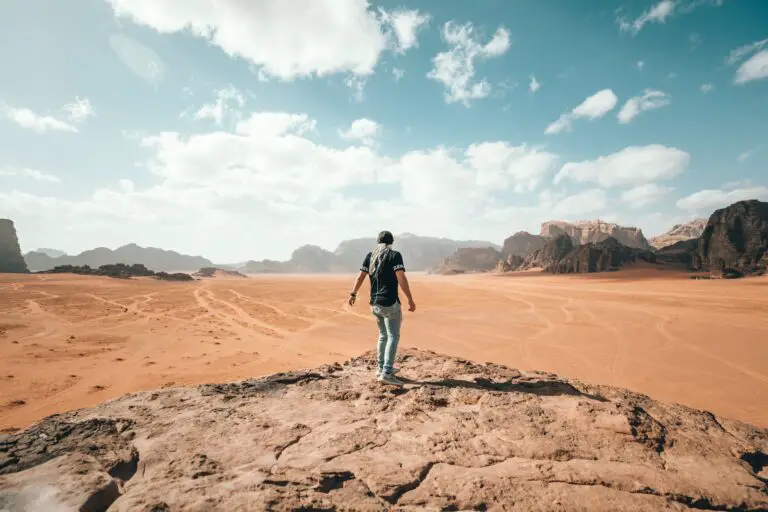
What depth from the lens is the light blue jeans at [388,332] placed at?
4.19 metres

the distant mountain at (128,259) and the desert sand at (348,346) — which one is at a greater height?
the distant mountain at (128,259)

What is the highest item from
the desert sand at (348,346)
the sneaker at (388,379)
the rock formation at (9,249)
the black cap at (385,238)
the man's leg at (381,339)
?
the rock formation at (9,249)

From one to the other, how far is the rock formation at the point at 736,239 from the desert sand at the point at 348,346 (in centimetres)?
2636

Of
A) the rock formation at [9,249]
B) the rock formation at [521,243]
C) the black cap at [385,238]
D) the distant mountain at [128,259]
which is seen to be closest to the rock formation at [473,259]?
the rock formation at [521,243]

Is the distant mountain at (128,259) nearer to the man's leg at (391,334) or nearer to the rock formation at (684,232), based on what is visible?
the man's leg at (391,334)

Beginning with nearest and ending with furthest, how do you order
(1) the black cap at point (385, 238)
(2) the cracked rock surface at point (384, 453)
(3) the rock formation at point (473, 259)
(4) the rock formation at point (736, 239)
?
1. (2) the cracked rock surface at point (384, 453)
2. (1) the black cap at point (385, 238)
3. (4) the rock formation at point (736, 239)
4. (3) the rock formation at point (473, 259)

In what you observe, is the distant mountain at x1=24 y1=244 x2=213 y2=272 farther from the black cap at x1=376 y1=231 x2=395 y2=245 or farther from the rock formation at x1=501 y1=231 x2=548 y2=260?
the black cap at x1=376 y1=231 x2=395 y2=245

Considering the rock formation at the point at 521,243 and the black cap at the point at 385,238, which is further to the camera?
the rock formation at the point at 521,243

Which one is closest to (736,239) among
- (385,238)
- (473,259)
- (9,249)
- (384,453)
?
(385,238)

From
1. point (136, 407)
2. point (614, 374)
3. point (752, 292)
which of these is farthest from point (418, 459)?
point (752, 292)

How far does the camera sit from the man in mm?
4191

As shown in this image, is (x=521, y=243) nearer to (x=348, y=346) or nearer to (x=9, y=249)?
(x=348, y=346)

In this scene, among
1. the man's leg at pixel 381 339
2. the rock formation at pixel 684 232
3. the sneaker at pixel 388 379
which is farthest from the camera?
the rock formation at pixel 684 232

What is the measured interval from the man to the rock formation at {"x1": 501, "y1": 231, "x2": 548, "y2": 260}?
101m
